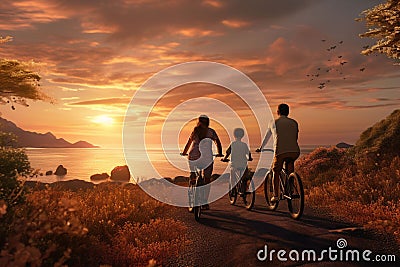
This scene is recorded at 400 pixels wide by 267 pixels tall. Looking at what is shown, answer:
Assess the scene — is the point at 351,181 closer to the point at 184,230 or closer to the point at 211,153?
the point at 211,153

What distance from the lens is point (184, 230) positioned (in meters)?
9.20

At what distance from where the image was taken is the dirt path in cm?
702

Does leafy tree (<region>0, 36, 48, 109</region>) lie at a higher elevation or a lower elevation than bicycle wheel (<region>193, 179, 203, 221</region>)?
higher

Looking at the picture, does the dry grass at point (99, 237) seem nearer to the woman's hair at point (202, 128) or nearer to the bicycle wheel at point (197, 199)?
the bicycle wheel at point (197, 199)

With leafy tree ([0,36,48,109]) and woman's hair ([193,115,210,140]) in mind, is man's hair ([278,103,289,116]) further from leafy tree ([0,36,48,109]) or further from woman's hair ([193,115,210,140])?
leafy tree ([0,36,48,109])

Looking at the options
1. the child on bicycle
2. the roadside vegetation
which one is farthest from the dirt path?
the child on bicycle

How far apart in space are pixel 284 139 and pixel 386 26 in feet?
21.5

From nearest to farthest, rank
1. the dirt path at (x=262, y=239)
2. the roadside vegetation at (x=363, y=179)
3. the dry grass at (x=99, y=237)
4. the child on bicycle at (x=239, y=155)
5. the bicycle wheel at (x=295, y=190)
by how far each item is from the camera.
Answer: the dry grass at (x=99, y=237), the dirt path at (x=262, y=239), the roadside vegetation at (x=363, y=179), the bicycle wheel at (x=295, y=190), the child on bicycle at (x=239, y=155)

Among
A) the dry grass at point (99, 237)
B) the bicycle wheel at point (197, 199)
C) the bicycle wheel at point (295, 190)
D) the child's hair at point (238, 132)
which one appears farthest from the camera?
the child's hair at point (238, 132)

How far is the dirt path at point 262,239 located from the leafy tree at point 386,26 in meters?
7.11

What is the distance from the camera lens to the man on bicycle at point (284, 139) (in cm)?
1055

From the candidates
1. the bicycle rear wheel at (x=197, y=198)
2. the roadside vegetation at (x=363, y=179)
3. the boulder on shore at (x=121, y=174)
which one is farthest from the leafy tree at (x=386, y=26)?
the boulder on shore at (x=121, y=174)

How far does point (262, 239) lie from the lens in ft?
26.7

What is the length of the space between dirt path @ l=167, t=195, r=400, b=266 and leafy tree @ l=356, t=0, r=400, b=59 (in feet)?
23.3
